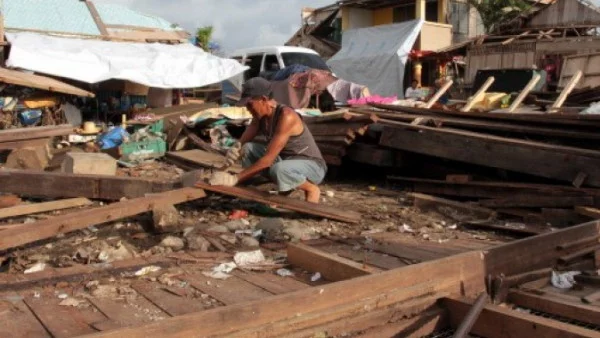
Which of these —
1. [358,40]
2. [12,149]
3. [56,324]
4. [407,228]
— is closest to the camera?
[56,324]

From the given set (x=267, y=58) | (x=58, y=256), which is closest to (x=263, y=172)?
(x=58, y=256)

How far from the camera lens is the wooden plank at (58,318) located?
3041mm

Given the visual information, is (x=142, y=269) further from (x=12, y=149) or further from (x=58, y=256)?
(x=12, y=149)

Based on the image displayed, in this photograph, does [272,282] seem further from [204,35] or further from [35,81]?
[204,35]

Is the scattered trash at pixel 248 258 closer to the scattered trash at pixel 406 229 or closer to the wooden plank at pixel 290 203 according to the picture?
the wooden plank at pixel 290 203

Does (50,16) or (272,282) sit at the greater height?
(50,16)

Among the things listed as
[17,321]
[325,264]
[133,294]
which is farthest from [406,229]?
[17,321]

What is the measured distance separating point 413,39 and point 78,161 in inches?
719

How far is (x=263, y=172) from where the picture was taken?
6.17 metres

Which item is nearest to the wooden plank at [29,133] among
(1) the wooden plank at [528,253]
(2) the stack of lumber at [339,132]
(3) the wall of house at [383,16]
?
(2) the stack of lumber at [339,132]

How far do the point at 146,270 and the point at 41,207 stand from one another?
2.37 m

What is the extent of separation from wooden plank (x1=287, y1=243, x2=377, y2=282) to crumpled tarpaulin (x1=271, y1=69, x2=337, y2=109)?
28.6 ft

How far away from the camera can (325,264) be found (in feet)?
13.1

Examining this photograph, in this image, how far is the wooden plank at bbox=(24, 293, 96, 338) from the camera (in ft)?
9.98
